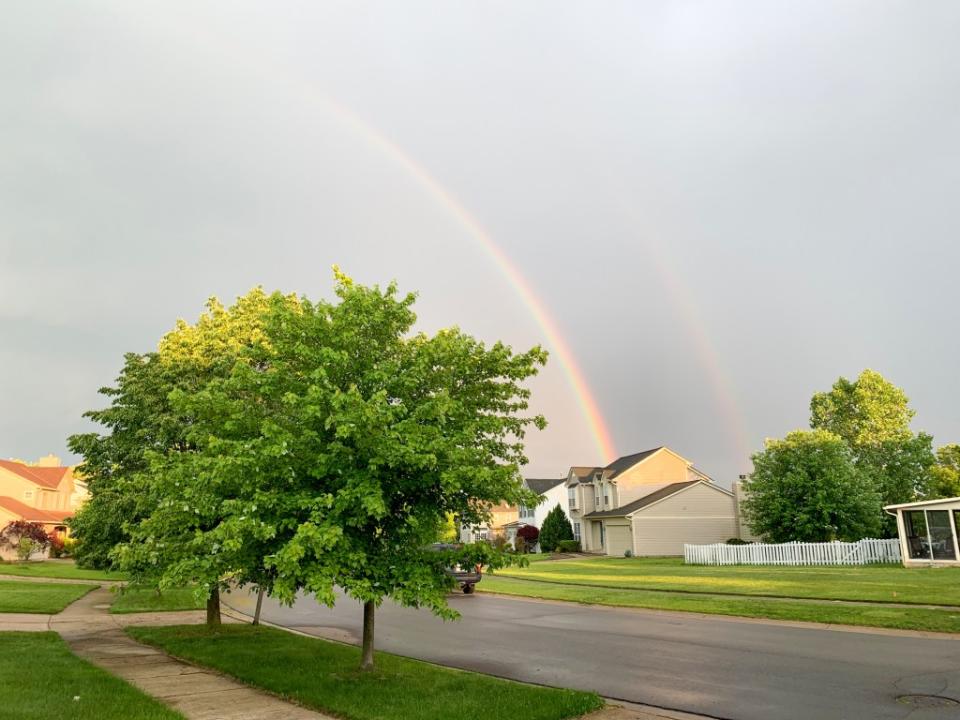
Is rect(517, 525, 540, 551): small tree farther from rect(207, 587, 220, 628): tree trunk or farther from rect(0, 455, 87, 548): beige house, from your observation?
rect(207, 587, 220, 628): tree trunk

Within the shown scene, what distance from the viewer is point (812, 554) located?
3388cm

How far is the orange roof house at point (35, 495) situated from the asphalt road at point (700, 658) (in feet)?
152

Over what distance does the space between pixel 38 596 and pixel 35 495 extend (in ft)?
139

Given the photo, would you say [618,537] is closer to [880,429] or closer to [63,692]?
[880,429]

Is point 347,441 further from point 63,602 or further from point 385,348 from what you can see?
point 63,602

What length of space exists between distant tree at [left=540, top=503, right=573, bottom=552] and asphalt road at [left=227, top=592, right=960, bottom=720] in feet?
138

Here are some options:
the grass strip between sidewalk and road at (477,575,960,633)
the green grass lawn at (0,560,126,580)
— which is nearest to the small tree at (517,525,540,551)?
the green grass lawn at (0,560,126,580)

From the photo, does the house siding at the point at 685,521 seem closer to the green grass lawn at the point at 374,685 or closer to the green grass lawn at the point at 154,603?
the green grass lawn at the point at 154,603

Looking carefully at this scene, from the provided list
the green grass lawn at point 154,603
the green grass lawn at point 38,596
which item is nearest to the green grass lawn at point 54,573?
the green grass lawn at point 38,596

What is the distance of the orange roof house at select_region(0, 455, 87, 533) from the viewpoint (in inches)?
2163

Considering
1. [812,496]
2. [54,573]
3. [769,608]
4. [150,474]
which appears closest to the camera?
[150,474]

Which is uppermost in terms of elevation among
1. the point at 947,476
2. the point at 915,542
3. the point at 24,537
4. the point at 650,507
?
the point at 947,476

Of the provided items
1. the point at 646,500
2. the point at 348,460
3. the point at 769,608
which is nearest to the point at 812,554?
the point at 769,608

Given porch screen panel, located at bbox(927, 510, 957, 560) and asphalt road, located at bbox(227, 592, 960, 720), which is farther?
porch screen panel, located at bbox(927, 510, 957, 560)
